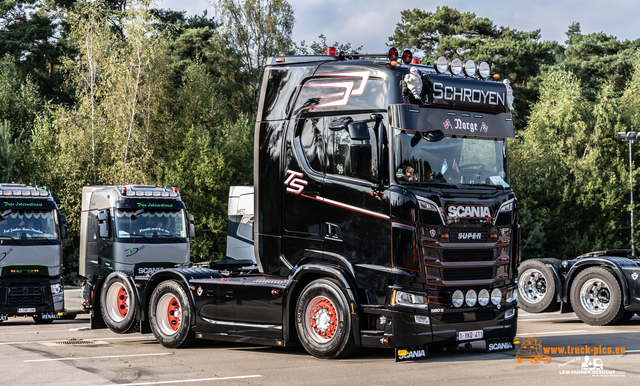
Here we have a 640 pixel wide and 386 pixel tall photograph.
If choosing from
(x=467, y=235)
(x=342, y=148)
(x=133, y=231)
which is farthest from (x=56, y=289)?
(x=467, y=235)

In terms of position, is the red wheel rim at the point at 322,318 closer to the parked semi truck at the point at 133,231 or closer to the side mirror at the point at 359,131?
the side mirror at the point at 359,131

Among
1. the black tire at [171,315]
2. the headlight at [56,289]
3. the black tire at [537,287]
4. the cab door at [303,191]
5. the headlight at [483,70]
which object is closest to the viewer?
the cab door at [303,191]

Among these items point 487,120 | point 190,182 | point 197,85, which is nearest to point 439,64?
point 487,120

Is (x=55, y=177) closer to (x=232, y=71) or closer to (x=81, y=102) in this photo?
(x=81, y=102)

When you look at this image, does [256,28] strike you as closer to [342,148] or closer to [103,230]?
[103,230]

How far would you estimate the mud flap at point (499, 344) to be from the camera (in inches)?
403

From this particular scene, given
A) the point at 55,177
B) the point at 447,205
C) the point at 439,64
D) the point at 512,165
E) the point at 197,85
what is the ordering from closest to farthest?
the point at 447,205 < the point at 439,64 < the point at 55,177 < the point at 197,85 < the point at 512,165

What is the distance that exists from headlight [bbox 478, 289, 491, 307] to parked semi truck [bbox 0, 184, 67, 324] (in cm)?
1164

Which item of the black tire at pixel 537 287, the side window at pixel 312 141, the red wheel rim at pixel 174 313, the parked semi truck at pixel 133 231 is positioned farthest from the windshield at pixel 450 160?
the parked semi truck at pixel 133 231

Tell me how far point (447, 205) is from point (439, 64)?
2.12 m

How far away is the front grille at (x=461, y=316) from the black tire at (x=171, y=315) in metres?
4.22

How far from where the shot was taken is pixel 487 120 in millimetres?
10242

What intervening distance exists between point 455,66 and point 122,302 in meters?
7.55

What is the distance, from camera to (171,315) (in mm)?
12000
